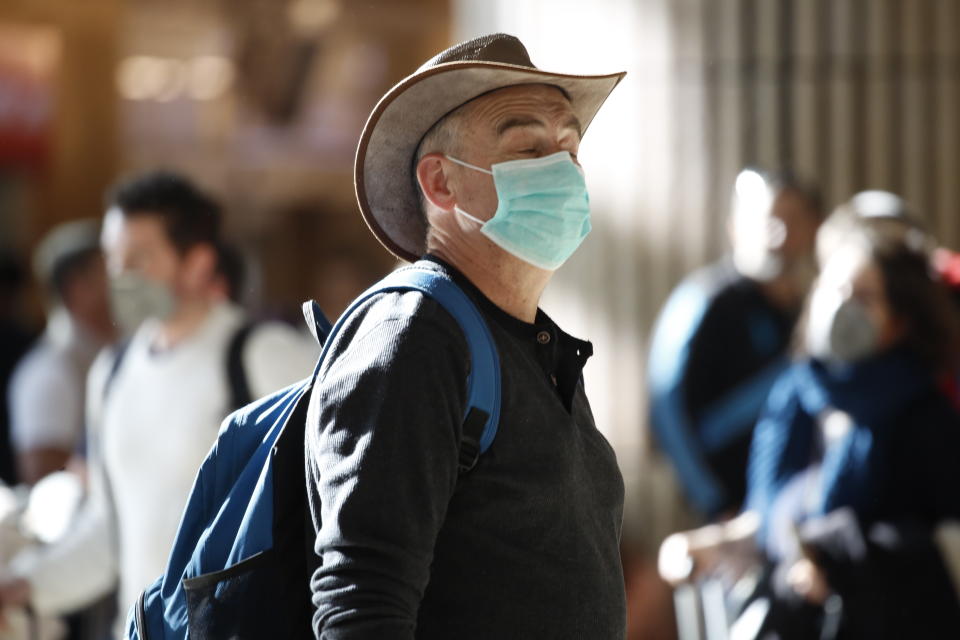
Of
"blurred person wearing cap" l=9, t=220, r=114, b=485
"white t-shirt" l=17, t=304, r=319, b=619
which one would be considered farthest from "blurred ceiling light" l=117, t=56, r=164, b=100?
"white t-shirt" l=17, t=304, r=319, b=619

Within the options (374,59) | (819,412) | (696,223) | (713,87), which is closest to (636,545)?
(696,223)

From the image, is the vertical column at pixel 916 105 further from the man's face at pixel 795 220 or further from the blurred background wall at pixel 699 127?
the man's face at pixel 795 220

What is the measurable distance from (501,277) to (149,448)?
1.47 metres

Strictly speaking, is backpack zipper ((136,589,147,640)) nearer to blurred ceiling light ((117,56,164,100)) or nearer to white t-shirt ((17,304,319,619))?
white t-shirt ((17,304,319,619))

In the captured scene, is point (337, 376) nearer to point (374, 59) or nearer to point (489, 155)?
point (489, 155)

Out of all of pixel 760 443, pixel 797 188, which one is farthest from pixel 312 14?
pixel 760 443

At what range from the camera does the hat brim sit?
182 cm

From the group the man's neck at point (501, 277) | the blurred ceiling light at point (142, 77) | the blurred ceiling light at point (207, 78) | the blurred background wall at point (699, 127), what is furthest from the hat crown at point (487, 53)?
the blurred ceiling light at point (207, 78)

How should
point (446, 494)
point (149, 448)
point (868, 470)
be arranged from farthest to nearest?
point (868, 470) → point (149, 448) → point (446, 494)

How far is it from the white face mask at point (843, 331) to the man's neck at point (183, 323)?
1511 mm

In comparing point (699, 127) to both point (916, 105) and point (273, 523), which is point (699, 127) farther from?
point (273, 523)

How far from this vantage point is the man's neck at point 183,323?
10.6 ft

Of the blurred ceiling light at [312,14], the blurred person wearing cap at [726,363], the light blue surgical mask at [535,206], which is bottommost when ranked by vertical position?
the blurred person wearing cap at [726,363]

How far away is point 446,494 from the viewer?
1570mm
